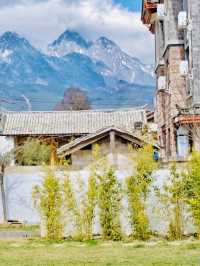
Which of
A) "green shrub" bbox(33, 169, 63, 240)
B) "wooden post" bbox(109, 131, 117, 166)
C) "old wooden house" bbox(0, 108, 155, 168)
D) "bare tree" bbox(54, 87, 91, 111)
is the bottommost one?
"green shrub" bbox(33, 169, 63, 240)

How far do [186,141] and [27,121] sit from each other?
73.3 ft

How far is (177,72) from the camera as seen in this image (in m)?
24.5

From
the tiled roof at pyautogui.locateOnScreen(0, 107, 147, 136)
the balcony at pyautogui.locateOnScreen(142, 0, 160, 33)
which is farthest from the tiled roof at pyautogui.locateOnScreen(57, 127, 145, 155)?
the tiled roof at pyautogui.locateOnScreen(0, 107, 147, 136)

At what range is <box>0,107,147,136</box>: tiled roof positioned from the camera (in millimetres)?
41469

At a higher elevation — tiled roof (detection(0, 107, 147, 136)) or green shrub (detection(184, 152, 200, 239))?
tiled roof (detection(0, 107, 147, 136))

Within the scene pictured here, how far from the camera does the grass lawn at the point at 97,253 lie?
10.1 meters

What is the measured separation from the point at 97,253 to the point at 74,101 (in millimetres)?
59595

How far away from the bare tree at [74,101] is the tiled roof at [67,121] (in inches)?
932

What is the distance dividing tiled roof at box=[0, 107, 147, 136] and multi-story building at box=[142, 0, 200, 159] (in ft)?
41.2

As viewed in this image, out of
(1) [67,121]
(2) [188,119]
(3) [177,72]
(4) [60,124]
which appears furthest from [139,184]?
(1) [67,121]

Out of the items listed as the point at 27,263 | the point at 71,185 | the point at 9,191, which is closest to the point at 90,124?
the point at 9,191

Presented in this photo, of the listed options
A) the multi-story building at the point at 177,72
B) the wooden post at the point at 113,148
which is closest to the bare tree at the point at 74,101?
the multi-story building at the point at 177,72

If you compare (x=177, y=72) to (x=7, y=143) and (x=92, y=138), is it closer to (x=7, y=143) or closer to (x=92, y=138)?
(x=92, y=138)

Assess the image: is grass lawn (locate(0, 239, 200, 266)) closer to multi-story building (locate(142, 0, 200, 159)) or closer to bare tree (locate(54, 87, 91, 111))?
multi-story building (locate(142, 0, 200, 159))
